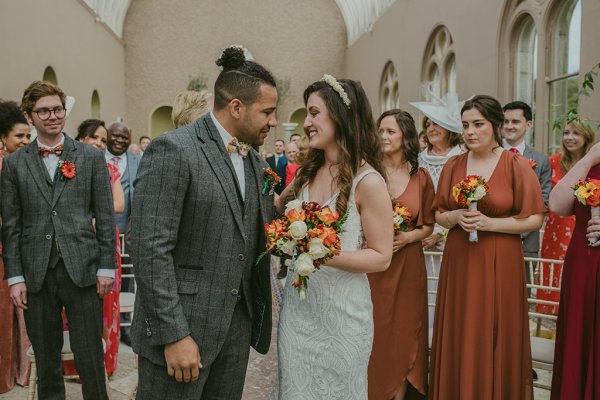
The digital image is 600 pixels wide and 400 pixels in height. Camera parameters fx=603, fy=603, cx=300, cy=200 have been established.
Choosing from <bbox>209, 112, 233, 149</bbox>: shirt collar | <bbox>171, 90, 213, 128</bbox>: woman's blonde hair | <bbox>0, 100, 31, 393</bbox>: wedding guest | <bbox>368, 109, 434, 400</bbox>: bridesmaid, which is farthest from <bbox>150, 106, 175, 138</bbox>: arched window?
<bbox>209, 112, 233, 149</bbox>: shirt collar

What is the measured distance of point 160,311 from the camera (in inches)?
83.3

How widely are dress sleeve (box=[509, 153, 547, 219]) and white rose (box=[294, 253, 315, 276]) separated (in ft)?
6.17

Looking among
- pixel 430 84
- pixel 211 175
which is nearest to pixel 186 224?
pixel 211 175

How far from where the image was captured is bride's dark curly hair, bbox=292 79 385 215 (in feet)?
8.64

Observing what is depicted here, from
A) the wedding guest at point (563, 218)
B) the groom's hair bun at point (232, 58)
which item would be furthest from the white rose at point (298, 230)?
the wedding guest at point (563, 218)

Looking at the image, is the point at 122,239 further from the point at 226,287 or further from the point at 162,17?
the point at 162,17

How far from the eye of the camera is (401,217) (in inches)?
148

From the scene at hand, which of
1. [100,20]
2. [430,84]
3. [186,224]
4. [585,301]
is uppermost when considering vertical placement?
[100,20]

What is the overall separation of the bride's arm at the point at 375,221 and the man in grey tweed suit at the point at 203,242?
45 centimetres

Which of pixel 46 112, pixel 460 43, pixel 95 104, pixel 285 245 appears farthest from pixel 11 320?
pixel 95 104

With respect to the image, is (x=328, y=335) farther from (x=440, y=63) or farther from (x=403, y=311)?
(x=440, y=63)

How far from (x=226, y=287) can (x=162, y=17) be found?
23.8 metres

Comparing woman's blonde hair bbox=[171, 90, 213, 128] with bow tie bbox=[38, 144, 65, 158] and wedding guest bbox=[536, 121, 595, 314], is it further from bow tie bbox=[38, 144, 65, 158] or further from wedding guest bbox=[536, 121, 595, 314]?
wedding guest bbox=[536, 121, 595, 314]

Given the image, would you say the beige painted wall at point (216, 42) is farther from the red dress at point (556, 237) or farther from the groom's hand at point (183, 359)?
the groom's hand at point (183, 359)
